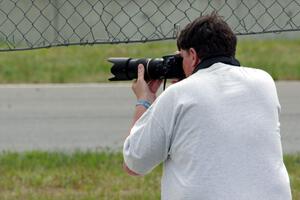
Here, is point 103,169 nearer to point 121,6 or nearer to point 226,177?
point 121,6

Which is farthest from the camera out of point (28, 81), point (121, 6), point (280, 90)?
point (28, 81)

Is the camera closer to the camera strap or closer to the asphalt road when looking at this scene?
the camera strap

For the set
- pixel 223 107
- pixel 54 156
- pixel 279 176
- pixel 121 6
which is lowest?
pixel 54 156

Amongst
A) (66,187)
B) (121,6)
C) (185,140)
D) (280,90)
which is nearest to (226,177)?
(185,140)

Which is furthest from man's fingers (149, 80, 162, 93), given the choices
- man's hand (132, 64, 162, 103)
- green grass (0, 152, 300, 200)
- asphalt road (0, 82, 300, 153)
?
asphalt road (0, 82, 300, 153)

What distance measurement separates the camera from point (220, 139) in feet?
9.35

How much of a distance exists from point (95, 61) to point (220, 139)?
9638 mm

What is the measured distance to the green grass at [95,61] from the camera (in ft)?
38.0

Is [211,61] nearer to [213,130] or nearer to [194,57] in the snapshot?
[194,57]

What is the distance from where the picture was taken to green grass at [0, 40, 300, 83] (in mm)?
11578

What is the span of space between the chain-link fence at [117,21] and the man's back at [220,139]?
23.1 inches

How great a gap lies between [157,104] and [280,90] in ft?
26.1

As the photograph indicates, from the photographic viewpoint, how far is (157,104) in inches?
114

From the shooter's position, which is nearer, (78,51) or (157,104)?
(157,104)
